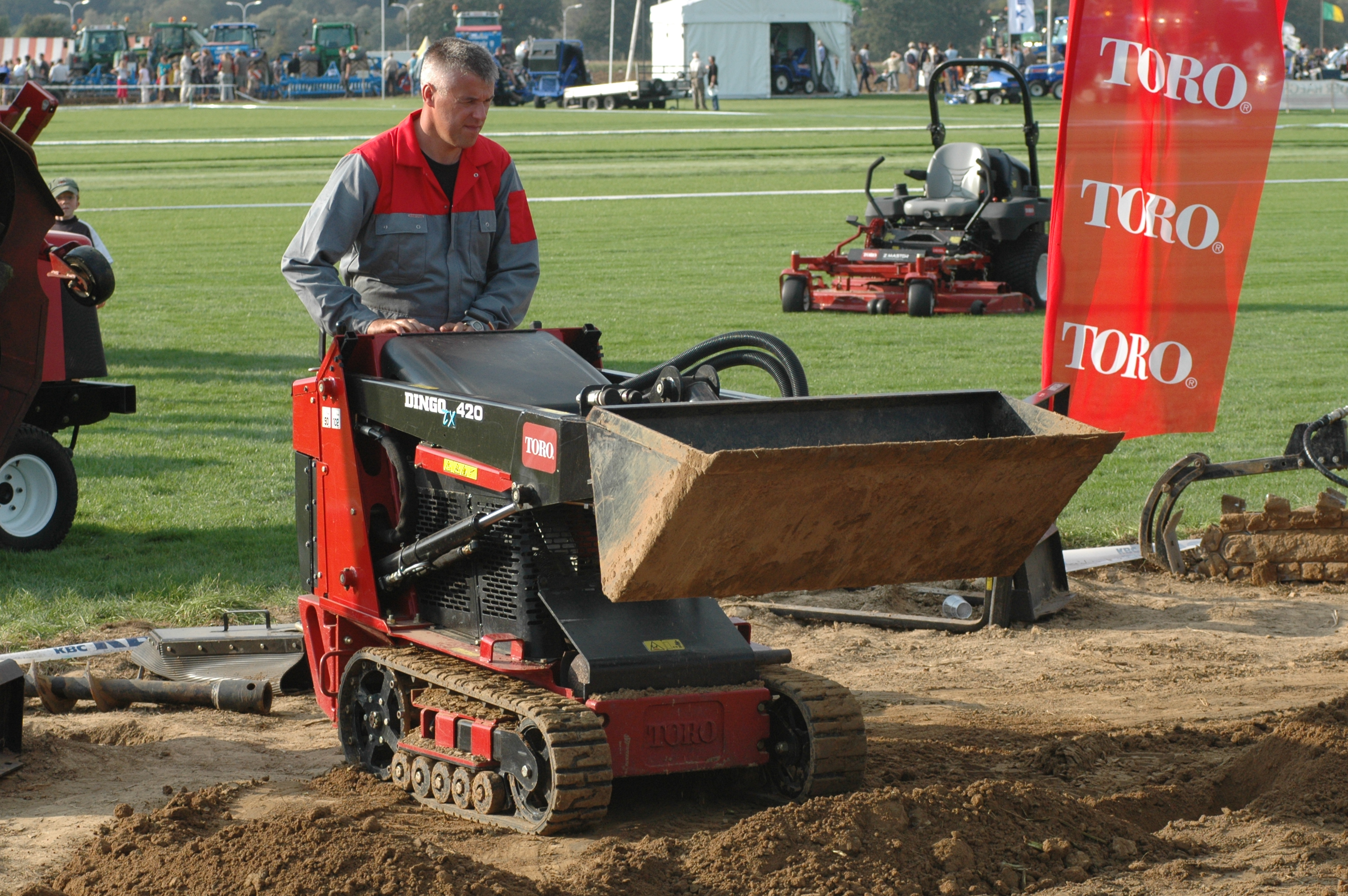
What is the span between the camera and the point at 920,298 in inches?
671

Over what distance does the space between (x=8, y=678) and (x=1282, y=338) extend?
13002 mm

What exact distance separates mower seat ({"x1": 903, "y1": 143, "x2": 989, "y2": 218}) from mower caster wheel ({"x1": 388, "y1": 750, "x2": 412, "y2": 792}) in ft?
45.4

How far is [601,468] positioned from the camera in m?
3.93

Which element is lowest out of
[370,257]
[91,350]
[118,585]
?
[118,585]

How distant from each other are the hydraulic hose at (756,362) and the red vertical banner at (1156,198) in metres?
3.39

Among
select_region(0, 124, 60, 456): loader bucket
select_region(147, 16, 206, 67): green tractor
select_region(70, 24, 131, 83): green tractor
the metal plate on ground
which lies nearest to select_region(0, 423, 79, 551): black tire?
the metal plate on ground

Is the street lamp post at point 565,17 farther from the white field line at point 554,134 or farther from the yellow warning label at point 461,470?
the yellow warning label at point 461,470

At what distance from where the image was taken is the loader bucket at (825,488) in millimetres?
3779

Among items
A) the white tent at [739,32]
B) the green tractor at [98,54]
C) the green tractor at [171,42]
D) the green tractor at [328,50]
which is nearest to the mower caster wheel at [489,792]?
the white tent at [739,32]

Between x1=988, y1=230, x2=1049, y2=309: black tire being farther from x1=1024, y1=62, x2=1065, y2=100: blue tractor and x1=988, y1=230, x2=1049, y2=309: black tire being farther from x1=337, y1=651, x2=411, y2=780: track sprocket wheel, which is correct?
x1=1024, y1=62, x2=1065, y2=100: blue tractor

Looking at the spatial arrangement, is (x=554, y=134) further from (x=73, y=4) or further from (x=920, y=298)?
(x=73, y=4)

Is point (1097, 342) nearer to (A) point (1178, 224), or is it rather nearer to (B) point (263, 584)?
(A) point (1178, 224)

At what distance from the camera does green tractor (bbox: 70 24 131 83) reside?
69625 mm

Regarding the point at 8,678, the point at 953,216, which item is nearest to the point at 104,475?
the point at 8,678
